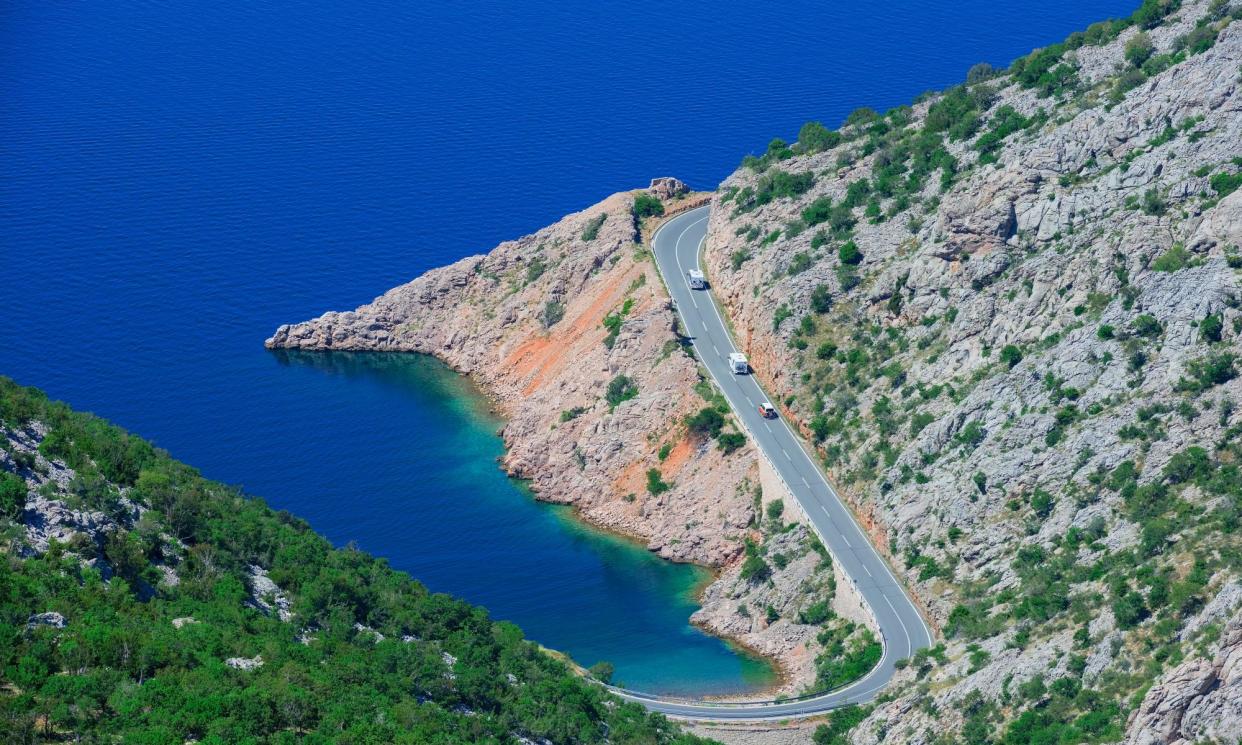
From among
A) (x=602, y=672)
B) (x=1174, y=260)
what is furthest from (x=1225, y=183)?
(x=602, y=672)

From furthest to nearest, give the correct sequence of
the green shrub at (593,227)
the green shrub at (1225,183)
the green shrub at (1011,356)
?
the green shrub at (593,227) → the green shrub at (1011,356) → the green shrub at (1225,183)

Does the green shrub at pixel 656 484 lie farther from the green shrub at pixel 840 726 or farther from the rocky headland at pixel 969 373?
the green shrub at pixel 840 726

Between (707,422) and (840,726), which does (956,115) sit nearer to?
(707,422)

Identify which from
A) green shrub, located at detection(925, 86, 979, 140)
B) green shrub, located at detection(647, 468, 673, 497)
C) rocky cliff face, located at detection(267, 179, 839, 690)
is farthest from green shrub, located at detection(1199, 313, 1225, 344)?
green shrub, located at detection(647, 468, 673, 497)

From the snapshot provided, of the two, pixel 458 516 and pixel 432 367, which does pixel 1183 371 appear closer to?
pixel 458 516

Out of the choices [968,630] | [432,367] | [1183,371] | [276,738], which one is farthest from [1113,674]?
[432,367]

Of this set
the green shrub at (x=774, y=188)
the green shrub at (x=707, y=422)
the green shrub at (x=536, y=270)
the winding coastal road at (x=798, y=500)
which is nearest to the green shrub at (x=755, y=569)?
the winding coastal road at (x=798, y=500)
